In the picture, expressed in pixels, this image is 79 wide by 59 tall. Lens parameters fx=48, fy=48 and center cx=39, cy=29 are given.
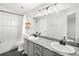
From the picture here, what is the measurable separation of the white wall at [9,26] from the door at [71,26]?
99.0 inches

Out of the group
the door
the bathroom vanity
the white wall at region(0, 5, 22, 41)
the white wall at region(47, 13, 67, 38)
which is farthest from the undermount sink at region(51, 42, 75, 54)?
the white wall at region(0, 5, 22, 41)

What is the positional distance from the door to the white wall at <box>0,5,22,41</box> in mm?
2514

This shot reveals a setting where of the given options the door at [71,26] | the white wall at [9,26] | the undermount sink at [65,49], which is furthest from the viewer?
the white wall at [9,26]

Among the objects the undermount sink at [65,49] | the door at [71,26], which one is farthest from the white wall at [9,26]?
the door at [71,26]

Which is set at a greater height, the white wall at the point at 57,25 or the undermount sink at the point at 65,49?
the white wall at the point at 57,25

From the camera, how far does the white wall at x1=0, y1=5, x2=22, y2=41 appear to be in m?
2.21

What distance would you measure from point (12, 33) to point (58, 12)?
2.42 meters

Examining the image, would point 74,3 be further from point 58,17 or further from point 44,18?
point 44,18

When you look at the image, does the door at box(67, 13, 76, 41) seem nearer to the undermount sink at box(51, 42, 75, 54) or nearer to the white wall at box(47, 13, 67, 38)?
the white wall at box(47, 13, 67, 38)

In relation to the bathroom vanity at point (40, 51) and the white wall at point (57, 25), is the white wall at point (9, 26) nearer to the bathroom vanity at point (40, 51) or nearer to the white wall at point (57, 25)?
the bathroom vanity at point (40, 51)

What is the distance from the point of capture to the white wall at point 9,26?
7.27ft

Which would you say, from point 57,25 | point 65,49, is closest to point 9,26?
point 57,25

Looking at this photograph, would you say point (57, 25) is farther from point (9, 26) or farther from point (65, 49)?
point (9, 26)

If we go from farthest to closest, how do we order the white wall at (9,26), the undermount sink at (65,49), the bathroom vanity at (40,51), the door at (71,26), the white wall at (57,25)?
the white wall at (9,26) → the white wall at (57,25) → the door at (71,26) → the bathroom vanity at (40,51) → the undermount sink at (65,49)
